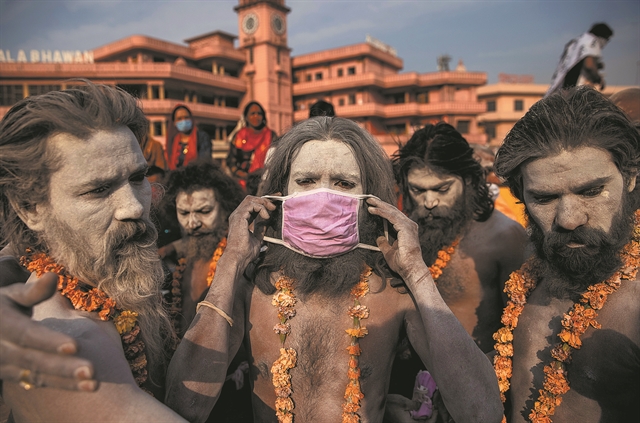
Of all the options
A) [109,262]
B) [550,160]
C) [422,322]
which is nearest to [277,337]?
[422,322]

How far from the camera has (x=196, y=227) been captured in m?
4.74

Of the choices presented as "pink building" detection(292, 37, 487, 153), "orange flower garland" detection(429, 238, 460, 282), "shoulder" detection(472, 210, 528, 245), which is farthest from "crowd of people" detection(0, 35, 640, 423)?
"pink building" detection(292, 37, 487, 153)

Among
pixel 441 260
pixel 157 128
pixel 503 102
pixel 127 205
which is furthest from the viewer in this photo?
pixel 503 102

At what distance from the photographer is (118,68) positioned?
1176 inches

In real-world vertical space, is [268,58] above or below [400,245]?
above

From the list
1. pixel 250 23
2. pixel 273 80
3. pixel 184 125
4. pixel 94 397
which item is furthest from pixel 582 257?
pixel 250 23

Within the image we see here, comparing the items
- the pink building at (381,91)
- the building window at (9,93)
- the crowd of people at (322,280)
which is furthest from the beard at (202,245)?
the building window at (9,93)

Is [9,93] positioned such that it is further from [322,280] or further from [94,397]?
[94,397]

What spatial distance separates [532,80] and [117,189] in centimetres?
5975

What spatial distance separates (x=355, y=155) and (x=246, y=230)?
0.83 meters

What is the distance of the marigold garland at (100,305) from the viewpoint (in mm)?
1694

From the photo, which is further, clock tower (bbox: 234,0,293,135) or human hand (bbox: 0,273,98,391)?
clock tower (bbox: 234,0,293,135)

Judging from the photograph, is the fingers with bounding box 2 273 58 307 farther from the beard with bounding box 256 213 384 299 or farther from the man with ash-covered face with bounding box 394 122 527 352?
the man with ash-covered face with bounding box 394 122 527 352

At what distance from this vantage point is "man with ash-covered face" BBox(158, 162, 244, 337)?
15.1 ft
